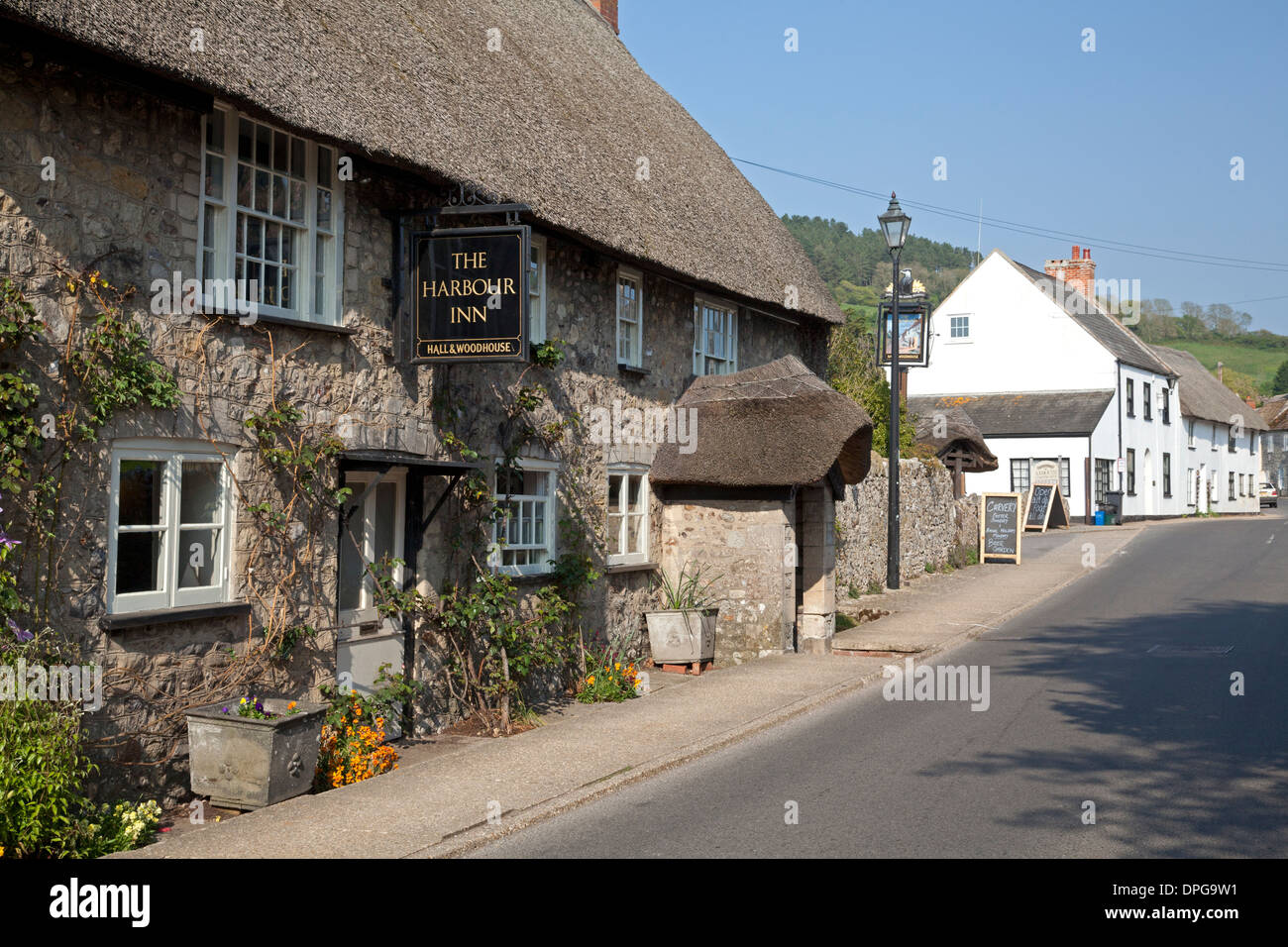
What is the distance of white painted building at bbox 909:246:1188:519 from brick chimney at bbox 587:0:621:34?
23.8 meters

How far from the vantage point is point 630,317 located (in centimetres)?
1427

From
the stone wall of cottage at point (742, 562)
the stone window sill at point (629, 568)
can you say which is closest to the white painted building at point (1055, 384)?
the stone wall of cottage at point (742, 562)

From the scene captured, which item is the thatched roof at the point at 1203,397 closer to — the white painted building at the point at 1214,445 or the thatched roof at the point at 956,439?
the white painted building at the point at 1214,445

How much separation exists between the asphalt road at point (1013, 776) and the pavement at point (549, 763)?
0.25m

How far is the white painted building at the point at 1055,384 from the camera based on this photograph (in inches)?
1694

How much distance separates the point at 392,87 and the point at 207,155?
7.46 feet

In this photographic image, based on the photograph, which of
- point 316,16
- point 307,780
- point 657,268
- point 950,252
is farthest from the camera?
point 950,252

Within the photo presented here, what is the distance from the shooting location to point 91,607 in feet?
23.7

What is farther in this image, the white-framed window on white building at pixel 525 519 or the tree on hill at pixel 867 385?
the tree on hill at pixel 867 385

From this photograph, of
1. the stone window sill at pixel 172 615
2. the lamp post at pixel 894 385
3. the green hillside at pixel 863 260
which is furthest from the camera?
the green hillside at pixel 863 260
